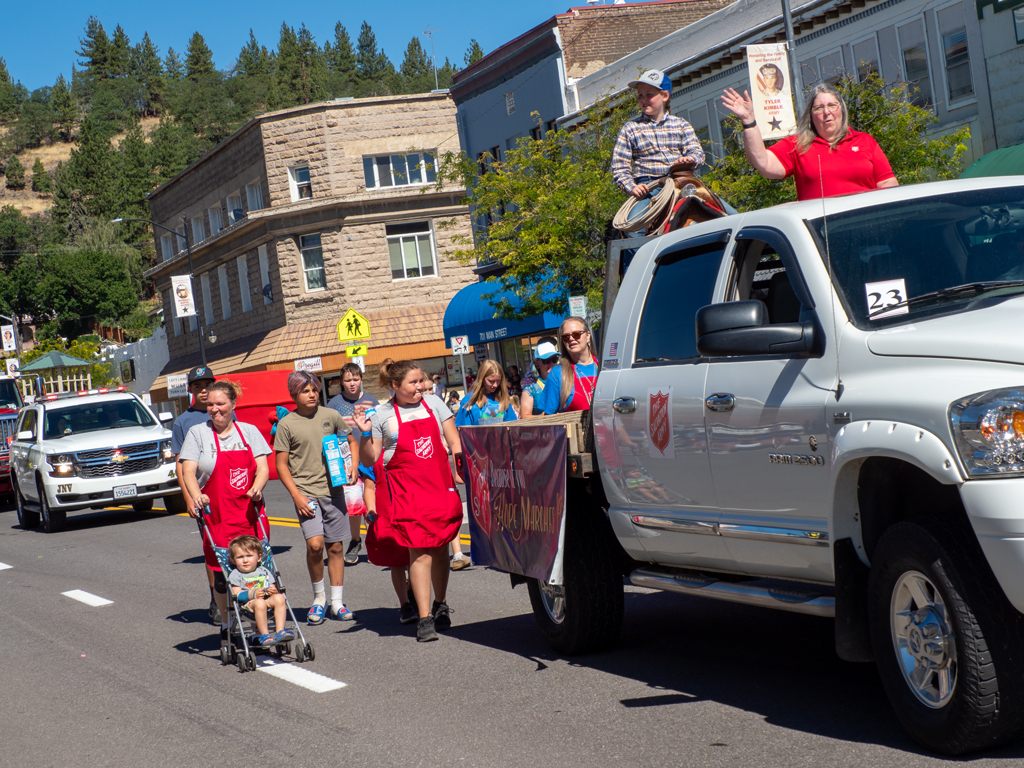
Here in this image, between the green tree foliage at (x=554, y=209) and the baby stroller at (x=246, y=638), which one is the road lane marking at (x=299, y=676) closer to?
the baby stroller at (x=246, y=638)

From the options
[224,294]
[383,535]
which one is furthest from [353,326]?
[224,294]

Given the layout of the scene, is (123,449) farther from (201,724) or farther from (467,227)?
(467,227)

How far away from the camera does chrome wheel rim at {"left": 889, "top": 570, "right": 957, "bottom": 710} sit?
162 inches

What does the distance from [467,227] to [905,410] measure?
37440mm

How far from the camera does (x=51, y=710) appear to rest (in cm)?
679

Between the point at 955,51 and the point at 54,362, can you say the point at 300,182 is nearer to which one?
the point at 54,362

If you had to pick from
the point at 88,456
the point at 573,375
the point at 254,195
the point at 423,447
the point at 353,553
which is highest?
the point at 254,195

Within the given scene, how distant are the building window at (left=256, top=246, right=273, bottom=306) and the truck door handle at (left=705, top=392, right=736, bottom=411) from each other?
3905 centimetres

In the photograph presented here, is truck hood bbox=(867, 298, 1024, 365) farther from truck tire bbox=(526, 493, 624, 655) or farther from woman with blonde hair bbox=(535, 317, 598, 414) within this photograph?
woman with blonde hair bbox=(535, 317, 598, 414)

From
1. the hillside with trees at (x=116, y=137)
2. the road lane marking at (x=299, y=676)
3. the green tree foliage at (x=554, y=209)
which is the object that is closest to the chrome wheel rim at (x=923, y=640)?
the road lane marking at (x=299, y=676)

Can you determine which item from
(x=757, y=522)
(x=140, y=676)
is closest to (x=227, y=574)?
(x=140, y=676)

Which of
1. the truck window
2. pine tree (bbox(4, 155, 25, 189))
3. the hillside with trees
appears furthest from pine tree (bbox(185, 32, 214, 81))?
the truck window

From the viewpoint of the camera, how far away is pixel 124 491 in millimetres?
18688

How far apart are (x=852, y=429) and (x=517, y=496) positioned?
114 inches
